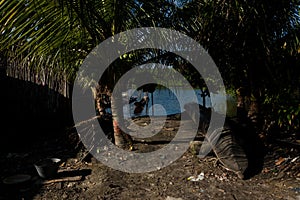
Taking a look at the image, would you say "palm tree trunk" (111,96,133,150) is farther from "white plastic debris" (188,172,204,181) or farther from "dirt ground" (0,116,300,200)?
"white plastic debris" (188,172,204,181)

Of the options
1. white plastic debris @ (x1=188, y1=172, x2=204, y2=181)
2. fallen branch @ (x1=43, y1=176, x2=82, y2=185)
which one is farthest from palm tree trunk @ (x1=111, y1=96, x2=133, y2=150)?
white plastic debris @ (x1=188, y1=172, x2=204, y2=181)

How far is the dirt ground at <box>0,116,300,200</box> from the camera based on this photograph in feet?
9.14

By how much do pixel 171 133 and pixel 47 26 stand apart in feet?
13.9

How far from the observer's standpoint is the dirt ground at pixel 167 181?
110 inches

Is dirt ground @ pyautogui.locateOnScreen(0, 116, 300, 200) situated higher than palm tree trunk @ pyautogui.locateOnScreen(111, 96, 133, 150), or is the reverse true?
palm tree trunk @ pyautogui.locateOnScreen(111, 96, 133, 150)

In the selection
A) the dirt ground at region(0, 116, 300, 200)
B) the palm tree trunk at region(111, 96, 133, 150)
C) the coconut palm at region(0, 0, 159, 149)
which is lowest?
the dirt ground at region(0, 116, 300, 200)

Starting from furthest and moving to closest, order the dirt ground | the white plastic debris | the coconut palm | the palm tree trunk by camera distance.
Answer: the palm tree trunk → the white plastic debris → the dirt ground → the coconut palm

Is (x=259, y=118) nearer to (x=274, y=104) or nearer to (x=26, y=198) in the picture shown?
(x=274, y=104)

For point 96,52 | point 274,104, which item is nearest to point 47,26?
point 96,52

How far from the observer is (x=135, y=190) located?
116 inches

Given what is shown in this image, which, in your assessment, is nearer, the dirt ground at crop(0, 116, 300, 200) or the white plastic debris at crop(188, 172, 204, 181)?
the dirt ground at crop(0, 116, 300, 200)

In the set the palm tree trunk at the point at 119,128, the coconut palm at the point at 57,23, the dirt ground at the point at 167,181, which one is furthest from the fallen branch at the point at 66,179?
the coconut palm at the point at 57,23

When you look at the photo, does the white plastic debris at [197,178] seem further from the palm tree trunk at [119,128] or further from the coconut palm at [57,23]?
the coconut palm at [57,23]

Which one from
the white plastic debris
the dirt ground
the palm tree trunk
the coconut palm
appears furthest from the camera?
the palm tree trunk
